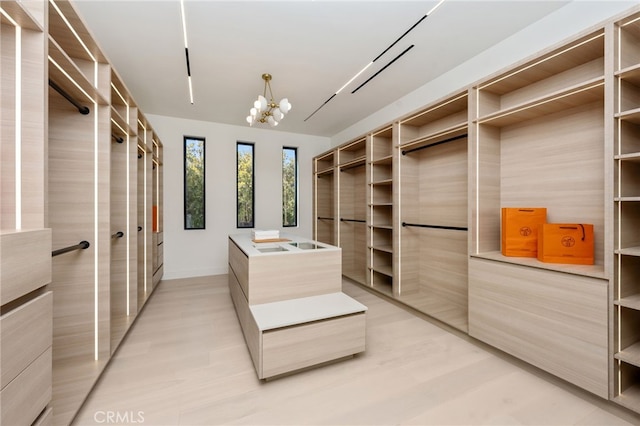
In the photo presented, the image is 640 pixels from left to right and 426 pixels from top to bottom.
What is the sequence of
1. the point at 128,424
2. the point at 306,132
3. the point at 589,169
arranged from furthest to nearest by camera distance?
the point at 306,132
the point at 589,169
the point at 128,424

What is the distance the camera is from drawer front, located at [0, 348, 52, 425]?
0.96 metres

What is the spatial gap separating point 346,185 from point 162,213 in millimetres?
3248

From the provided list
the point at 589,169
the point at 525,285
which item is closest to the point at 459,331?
the point at 525,285

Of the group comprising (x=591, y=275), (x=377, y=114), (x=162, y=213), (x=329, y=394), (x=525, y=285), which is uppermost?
(x=377, y=114)

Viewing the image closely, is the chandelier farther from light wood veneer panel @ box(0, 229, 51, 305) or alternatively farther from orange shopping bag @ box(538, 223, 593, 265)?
orange shopping bag @ box(538, 223, 593, 265)

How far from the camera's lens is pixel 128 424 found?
147 cm

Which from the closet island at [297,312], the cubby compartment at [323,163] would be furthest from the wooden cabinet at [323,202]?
the closet island at [297,312]

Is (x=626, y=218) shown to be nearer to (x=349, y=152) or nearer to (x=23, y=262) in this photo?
(x=23, y=262)

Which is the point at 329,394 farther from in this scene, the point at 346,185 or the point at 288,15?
the point at 346,185

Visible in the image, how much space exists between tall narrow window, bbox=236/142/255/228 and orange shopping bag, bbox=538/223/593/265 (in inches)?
177

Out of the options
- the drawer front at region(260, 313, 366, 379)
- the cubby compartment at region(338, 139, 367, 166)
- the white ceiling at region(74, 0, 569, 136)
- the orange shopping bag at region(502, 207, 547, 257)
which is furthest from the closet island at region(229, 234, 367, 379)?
the cubby compartment at region(338, 139, 367, 166)

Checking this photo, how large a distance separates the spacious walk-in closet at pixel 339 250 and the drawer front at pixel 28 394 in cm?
1

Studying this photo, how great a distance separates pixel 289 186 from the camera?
18.6 feet

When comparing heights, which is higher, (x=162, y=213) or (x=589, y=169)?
(x=589, y=169)
